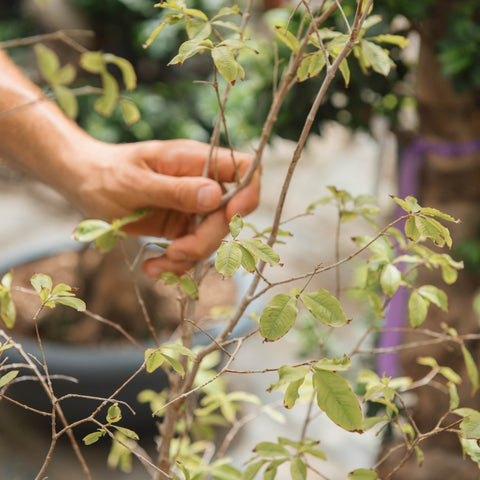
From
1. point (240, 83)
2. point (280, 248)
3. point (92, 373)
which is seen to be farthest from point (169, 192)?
point (280, 248)

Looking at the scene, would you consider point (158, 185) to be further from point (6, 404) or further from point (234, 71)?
point (6, 404)

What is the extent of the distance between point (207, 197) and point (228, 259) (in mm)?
236

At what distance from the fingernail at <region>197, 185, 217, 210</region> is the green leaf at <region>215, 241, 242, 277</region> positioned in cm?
22

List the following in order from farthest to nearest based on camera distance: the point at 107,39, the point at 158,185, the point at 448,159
A: the point at 107,39 < the point at 448,159 < the point at 158,185

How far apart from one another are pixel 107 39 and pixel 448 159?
1.33 m

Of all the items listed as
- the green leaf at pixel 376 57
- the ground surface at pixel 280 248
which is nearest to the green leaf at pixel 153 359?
the green leaf at pixel 376 57

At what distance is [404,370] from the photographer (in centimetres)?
104

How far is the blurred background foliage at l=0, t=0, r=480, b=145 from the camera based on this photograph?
2.61 ft

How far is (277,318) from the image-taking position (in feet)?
1.29

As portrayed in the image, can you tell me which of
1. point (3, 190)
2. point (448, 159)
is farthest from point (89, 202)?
point (3, 190)

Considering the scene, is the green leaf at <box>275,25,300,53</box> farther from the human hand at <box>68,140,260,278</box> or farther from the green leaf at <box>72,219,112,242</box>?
the green leaf at <box>72,219,112,242</box>

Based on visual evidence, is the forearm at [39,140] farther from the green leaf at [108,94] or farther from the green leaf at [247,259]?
the green leaf at [247,259]

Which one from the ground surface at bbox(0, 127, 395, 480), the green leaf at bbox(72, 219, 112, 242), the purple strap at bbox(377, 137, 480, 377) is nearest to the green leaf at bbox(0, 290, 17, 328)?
Result: the green leaf at bbox(72, 219, 112, 242)

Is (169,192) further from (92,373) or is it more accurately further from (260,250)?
(92,373)
